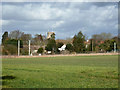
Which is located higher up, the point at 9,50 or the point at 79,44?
the point at 79,44

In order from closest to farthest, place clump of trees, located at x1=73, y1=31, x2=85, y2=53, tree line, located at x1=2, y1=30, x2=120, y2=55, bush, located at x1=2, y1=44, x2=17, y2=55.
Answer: bush, located at x1=2, y1=44, x2=17, y2=55 → tree line, located at x1=2, y1=30, x2=120, y2=55 → clump of trees, located at x1=73, y1=31, x2=85, y2=53

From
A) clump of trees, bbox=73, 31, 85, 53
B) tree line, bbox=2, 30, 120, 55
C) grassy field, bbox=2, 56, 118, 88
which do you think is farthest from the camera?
clump of trees, bbox=73, 31, 85, 53

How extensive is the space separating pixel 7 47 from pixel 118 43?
51.1m

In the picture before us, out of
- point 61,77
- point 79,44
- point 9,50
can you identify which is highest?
point 79,44

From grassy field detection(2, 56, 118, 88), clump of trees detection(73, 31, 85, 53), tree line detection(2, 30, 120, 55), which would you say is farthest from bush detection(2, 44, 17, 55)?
grassy field detection(2, 56, 118, 88)

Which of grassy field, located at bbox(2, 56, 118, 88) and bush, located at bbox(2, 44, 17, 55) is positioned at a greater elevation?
bush, located at bbox(2, 44, 17, 55)

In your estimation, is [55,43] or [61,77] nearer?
[61,77]

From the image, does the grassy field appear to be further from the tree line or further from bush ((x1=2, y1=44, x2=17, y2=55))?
the tree line

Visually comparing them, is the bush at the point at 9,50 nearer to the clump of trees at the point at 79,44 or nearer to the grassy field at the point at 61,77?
the clump of trees at the point at 79,44

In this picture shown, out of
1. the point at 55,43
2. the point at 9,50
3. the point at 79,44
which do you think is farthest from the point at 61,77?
the point at 79,44

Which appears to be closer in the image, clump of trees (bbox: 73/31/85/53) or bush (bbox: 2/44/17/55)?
bush (bbox: 2/44/17/55)

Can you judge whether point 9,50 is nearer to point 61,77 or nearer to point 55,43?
point 55,43

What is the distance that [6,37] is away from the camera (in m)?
79.5

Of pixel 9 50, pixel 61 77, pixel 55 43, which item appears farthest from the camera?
pixel 55 43
